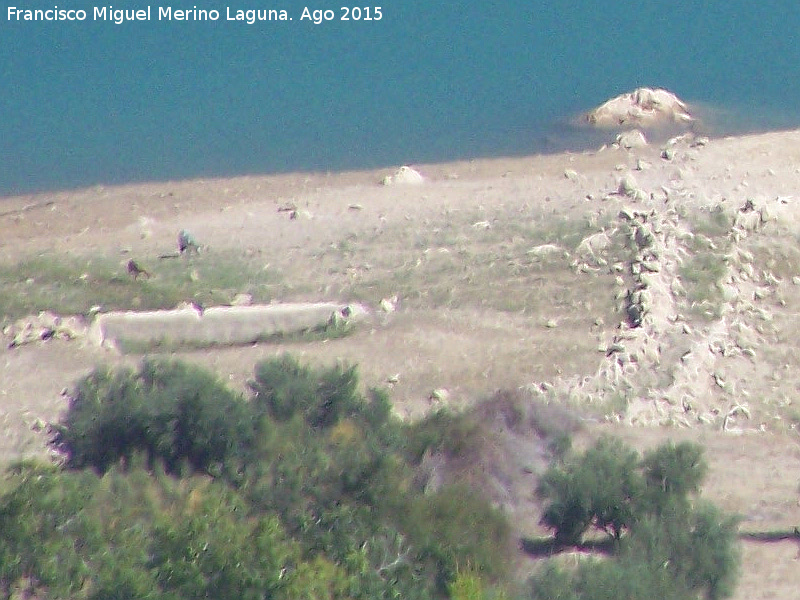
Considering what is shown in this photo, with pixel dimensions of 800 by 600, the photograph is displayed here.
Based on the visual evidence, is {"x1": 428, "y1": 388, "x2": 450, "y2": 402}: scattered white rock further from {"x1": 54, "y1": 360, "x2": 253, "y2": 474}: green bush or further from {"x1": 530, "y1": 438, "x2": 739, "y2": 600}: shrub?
{"x1": 54, "y1": 360, "x2": 253, "y2": 474}: green bush

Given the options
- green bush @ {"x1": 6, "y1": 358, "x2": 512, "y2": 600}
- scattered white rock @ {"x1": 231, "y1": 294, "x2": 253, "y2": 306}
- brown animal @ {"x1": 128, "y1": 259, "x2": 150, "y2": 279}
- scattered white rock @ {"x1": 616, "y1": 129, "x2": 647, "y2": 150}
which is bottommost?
green bush @ {"x1": 6, "y1": 358, "x2": 512, "y2": 600}

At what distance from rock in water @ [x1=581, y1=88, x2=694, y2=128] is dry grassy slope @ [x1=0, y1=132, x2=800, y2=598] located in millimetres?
4592

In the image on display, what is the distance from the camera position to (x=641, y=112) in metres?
20.7

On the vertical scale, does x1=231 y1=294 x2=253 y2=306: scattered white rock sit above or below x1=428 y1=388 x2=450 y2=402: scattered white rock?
above

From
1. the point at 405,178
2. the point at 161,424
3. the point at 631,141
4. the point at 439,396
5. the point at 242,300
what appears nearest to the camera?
the point at 161,424

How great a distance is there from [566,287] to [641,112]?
32.8 feet

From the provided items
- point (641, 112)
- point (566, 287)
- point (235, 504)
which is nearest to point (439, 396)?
point (566, 287)

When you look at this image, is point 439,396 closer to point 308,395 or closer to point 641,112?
point 308,395

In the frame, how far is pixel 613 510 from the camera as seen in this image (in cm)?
709

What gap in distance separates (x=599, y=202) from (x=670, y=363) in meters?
3.34

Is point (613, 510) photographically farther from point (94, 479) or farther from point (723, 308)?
point (723, 308)

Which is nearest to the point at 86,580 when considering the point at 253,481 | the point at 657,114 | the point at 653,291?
the point at 253,481

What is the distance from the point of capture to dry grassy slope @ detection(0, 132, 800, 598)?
9.59 meters

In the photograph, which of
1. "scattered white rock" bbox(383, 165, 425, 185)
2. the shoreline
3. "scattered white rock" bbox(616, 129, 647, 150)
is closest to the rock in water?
the shoreline
